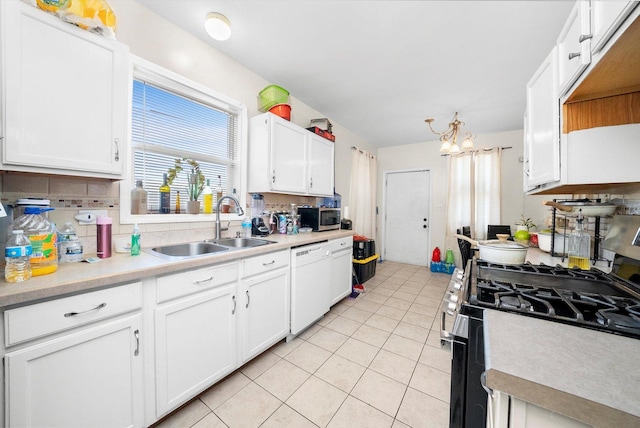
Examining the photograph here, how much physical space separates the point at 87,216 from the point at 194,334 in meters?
0.96

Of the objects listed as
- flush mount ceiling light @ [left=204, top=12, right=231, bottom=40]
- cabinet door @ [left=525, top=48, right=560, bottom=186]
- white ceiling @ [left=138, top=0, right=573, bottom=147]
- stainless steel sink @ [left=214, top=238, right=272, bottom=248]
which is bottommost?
stainless steel sink @ [left=214, top=238, right=272, bottom=248]

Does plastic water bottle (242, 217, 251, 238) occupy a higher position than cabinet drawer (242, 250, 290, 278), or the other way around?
plastic water bottle (242, 217, 251, 238)

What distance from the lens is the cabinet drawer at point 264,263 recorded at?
162 cm

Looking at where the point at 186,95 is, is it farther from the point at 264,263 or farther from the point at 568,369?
the point at 568,369

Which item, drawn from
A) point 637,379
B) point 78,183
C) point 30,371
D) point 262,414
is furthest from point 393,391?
point 78,183

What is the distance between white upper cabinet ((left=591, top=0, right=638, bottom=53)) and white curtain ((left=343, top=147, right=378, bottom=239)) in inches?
135

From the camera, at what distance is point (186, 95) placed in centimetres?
190

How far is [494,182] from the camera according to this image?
392cm

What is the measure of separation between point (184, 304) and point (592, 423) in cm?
153

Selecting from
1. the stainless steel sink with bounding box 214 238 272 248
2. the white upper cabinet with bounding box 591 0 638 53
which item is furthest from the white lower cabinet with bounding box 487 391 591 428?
the stainless steel sink with bounding box 214 238 272 248

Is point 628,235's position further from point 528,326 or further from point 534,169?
point 528,326

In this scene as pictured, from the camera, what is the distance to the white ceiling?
1.58m

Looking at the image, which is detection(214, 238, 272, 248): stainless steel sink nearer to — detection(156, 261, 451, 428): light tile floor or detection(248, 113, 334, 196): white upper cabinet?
detection(248, 113, 334, 196): white upper cabinet

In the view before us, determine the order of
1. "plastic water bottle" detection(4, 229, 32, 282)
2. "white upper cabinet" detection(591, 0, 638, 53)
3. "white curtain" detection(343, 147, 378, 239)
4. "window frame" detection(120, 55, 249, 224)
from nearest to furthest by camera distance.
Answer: "white upper cabinet" detection(591, 0, 638, 53) → "plastic water bottle" detection(4, 229, 32, 282) → "window frame" detection(120, 55, 249, 224) → "white curtain" detection(343, 147, 378, 239)
